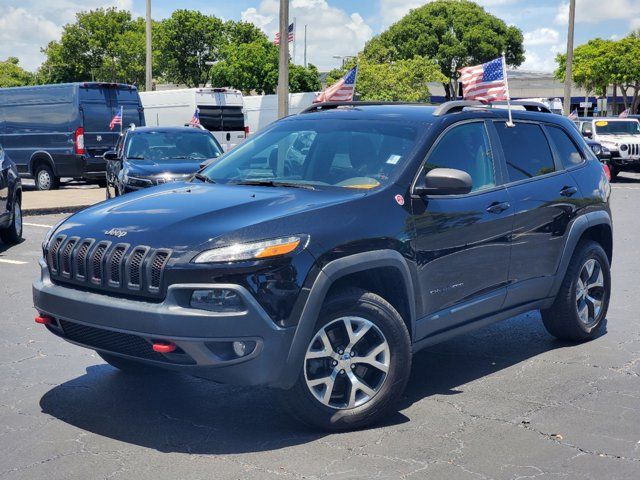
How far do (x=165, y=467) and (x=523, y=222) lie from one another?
2.90 meters

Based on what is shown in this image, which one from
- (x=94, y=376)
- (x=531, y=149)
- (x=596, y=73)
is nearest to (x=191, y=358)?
(x=94, y=376)

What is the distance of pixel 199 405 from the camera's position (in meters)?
5.15

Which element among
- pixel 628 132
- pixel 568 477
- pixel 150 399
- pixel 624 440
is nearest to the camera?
pixel 568 477

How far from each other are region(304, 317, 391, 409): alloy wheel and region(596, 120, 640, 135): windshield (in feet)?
79.3

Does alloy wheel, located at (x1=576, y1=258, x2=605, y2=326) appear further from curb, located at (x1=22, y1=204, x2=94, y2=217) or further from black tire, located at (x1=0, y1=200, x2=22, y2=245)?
curb, located at (x1=22, y1=204, x2=94, y2=217)

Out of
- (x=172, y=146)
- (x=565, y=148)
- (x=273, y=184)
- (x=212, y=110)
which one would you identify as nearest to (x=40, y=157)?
(x=212, y=110)

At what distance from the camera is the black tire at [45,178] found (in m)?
21.8

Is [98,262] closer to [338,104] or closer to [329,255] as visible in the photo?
[329,255]

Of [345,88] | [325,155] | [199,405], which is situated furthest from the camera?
[345,88]

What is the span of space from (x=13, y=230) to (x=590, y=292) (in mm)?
8004

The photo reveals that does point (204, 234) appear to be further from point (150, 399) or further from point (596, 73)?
point (596, 73)

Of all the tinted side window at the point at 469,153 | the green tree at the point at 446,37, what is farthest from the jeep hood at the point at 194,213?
the green tree at the point at 446,37

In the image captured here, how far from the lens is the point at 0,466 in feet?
13.9

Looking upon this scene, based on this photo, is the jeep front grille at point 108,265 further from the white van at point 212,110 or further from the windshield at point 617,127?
the windshield at point 617,127
